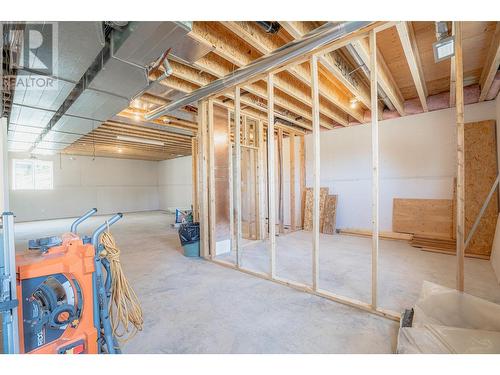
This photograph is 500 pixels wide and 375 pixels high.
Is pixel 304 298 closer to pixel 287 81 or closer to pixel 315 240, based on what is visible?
pixel 315 240

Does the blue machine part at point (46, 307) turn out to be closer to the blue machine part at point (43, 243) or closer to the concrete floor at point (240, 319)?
the blue machine part at point (43, 243)

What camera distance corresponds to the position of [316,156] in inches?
104

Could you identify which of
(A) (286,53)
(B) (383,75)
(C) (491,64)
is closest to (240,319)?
(A) (286,53)

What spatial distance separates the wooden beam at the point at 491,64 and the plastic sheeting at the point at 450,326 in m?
2.73

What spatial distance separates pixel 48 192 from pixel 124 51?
34.3ft

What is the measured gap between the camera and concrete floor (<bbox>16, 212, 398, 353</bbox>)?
181 centimetres

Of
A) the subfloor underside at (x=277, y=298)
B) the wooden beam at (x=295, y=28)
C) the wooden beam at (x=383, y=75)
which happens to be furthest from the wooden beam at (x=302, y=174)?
the wooden beam at (x=295, y=28)

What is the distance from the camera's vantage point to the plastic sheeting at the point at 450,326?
1445 millimetres

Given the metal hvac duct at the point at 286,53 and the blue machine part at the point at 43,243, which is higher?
the metal hvac duct at the point at 286,53

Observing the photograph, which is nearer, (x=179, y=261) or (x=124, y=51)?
(x=124, y=51)

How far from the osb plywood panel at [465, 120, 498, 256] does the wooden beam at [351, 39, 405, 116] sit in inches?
47.2

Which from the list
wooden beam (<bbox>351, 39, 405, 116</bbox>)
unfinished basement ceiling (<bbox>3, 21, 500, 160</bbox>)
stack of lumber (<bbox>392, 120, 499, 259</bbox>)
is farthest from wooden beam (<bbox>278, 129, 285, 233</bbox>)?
stack of lumber (<bbox>392, 120, 499, 259</bbox>)

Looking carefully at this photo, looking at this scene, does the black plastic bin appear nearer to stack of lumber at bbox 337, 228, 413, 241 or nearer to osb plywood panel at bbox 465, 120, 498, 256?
stack of lumber at bbox 337, 228, 413, 241
